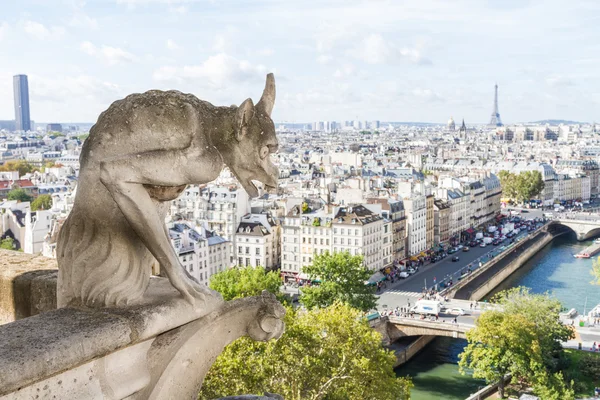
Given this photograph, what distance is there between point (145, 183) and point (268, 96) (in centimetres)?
76

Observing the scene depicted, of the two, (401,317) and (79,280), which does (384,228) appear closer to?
(401,317)

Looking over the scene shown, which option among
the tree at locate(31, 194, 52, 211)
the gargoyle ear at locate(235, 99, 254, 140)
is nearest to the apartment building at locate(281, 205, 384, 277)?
the tree at locate(31, 194, 52, 211)

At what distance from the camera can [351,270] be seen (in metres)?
33.2

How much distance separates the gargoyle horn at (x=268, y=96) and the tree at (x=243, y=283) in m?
23.2

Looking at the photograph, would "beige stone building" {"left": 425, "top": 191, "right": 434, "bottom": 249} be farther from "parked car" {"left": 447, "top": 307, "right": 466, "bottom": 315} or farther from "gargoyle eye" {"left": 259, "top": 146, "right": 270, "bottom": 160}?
"gargoyle eye" {"left": 259, "top": 146, "right": 270, "bottom": 160}

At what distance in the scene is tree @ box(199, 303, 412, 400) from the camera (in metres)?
12.8

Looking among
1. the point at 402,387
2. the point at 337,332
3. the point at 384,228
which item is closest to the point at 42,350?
the point at 337,332

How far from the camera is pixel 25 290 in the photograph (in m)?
4.82

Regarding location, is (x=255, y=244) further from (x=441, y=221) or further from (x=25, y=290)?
(x=25, y=290)

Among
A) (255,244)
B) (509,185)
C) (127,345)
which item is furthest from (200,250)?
(509,185)

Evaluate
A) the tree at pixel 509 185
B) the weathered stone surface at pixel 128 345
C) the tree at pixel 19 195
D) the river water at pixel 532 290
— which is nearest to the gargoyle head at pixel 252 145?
the weathered stone surface at pixel 128 345

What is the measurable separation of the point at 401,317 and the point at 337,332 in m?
19.1

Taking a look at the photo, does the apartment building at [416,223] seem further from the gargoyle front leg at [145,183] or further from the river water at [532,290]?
the gargoyle front leg at [145,183]

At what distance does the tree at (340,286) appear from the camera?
32.4 metres
